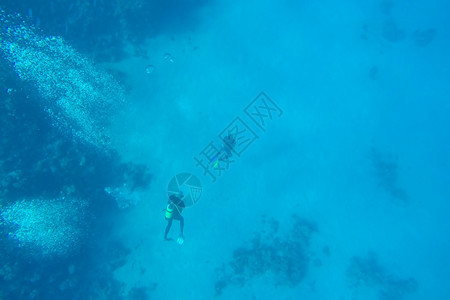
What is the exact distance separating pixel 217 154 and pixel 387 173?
42.1ft

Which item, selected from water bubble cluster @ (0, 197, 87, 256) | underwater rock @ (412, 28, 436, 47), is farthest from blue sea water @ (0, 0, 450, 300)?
underwater rock @ (412, 28, 436, 47)

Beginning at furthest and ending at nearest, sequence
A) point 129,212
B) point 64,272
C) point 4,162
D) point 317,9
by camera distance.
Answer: point 317,9 < point 129,212 < point 64,272 < point 4,162

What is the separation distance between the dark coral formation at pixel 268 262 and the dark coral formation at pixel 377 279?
328 centimetres

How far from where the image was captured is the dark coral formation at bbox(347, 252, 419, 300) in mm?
16766

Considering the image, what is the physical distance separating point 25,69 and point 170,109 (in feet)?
26.9

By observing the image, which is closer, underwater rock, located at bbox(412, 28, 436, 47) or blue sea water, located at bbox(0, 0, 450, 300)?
blue sea water, located at bbox(0, 0, 450, 300)

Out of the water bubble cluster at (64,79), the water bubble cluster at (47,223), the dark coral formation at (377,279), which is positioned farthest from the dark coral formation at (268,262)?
the water bubble cluster at (64,79)

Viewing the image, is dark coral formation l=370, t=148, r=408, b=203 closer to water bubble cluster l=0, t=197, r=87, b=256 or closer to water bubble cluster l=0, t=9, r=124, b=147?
water bubble cluster l=0, t=9, r=124, b=147

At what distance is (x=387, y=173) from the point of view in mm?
19297

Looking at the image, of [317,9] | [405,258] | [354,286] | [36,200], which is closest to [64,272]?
[36,200]

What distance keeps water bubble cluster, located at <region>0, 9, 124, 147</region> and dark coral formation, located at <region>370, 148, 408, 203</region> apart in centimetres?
1832

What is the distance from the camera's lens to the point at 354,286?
54.5ft

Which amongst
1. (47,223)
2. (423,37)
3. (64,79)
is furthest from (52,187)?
(423,37)

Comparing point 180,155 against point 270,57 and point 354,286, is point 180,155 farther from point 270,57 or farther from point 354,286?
point 354,286
